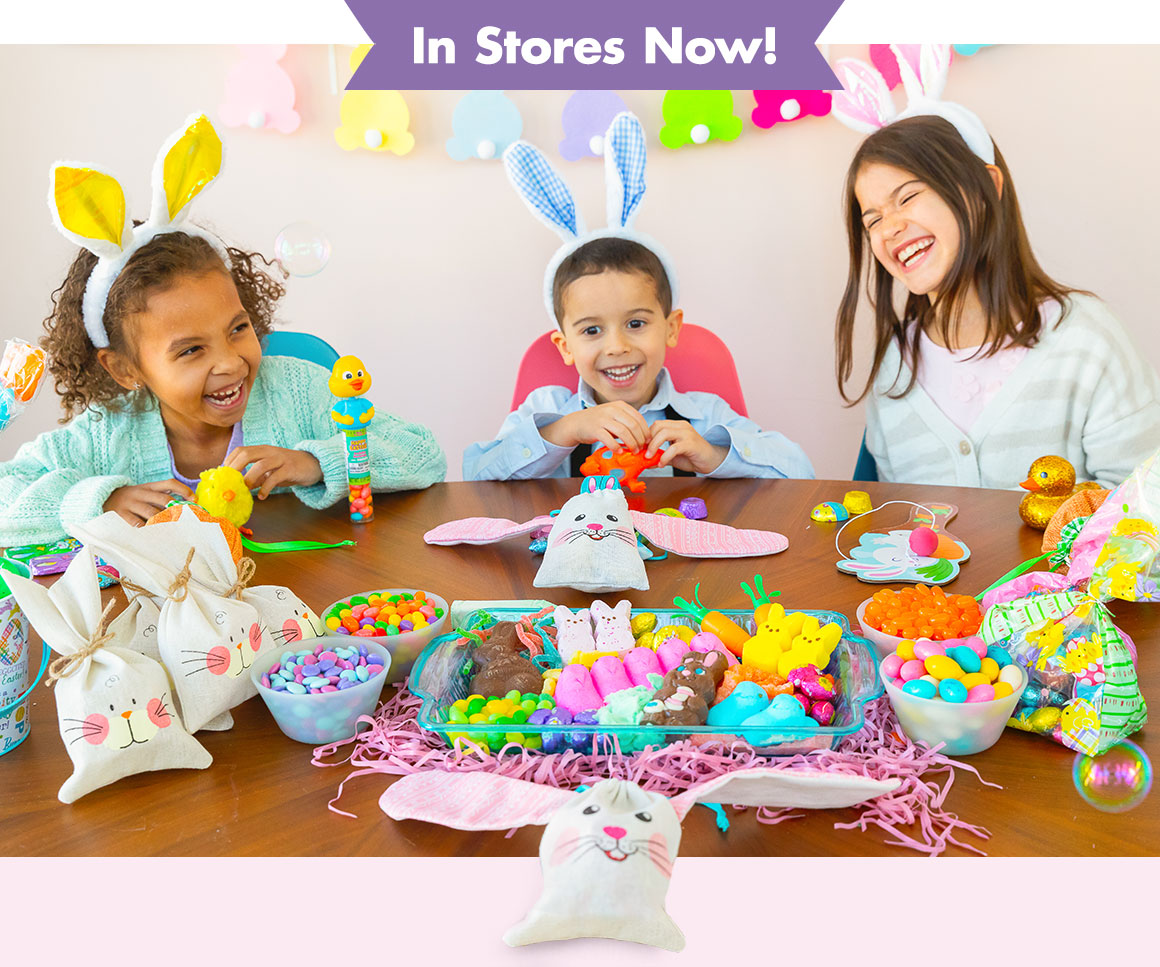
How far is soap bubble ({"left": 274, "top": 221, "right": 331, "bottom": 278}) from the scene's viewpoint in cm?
164

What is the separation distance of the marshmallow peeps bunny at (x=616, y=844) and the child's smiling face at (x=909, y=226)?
49.6 inches

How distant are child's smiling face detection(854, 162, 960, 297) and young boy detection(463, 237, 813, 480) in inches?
14.2

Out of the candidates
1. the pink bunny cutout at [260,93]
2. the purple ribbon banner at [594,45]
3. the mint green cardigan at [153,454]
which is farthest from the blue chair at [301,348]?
the pink bunny cutout at [260,93]

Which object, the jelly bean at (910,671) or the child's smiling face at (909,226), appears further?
the child's smiling face at (909,226)

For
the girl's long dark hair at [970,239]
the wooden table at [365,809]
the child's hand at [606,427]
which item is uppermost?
the girl's long dark hair at [970,239]

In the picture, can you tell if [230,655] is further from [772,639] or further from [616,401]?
[616,401]

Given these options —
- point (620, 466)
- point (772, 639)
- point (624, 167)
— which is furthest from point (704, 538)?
point (624, 167)

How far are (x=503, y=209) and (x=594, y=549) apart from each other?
65.9 inches

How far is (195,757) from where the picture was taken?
76cm

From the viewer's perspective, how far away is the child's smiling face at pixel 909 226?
1702 millimetres

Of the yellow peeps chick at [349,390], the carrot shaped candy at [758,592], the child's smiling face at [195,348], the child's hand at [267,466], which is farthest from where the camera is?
the child's smiling face at [195,348]

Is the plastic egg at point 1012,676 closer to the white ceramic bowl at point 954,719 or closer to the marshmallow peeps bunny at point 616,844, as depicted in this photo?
the white ceramic bowl at point 954,719

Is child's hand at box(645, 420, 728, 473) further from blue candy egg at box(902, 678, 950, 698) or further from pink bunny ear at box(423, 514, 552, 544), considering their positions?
blue candy egg at box(902, 678, 950, 698)

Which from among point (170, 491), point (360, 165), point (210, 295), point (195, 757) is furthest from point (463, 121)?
point (195, 757)
